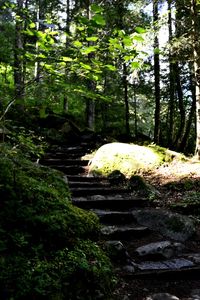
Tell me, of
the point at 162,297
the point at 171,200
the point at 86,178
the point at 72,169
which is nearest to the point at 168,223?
the point at 171,200

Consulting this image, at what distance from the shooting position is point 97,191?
822 cm

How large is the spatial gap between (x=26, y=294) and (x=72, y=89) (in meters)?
1.97

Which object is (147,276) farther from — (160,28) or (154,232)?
(160,28)

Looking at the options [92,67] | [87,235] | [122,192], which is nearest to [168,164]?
[122,192]

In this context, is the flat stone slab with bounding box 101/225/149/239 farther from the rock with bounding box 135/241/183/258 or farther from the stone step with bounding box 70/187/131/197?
the stone step with bounding box 70/187/131/197

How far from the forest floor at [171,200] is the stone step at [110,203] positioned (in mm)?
405

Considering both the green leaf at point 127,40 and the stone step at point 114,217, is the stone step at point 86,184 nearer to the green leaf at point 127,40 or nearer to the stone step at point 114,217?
the stone step at point 114,217

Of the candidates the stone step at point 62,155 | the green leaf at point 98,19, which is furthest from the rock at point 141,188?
the green leaf at point 98,19

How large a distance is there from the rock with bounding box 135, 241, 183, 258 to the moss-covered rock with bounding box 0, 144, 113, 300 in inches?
41.8

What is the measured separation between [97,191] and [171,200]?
6.03ft

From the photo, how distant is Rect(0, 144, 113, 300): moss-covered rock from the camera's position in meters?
2.95

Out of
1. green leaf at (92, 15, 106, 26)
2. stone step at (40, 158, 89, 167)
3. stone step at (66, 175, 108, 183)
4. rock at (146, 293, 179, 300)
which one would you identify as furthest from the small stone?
stone step at (40, 158, 89, 167)

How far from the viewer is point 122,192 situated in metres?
8.50

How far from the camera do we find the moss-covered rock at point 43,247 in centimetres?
295
